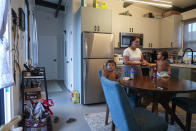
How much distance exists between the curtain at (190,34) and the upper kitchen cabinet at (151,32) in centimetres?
77

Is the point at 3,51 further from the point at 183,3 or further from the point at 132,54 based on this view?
the point at 183,3

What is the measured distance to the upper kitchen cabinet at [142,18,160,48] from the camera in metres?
4.40

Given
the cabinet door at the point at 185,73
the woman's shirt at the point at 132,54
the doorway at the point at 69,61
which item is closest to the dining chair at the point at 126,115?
the woman's shirt at the point at 132,54

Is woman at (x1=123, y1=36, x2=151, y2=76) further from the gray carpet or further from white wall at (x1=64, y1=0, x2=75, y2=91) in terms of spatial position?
white wall at (x1=64, y1=0, x2=75, y2=91)

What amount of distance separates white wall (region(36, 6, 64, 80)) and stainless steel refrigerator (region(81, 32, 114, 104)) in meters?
4.20

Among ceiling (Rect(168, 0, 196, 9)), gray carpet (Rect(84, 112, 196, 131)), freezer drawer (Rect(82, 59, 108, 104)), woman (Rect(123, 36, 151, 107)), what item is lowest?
gray carpet (Rect(84, 112, 196, 131))

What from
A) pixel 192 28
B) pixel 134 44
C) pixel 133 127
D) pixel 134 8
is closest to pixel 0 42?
pixel 133 127

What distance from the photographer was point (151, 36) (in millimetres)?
4500

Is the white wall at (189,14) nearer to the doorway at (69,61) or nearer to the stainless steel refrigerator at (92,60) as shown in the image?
the stainless steel refrigerator at (92,60)

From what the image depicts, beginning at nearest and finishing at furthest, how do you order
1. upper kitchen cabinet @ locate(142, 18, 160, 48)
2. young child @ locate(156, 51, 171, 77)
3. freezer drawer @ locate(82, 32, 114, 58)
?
young child @ locate(156, 51, 171, 77) < freezer drawer @ locate(82, 32, 114, 58) < upper kitchen cabinet @ locate(142, 18, 160, 48)

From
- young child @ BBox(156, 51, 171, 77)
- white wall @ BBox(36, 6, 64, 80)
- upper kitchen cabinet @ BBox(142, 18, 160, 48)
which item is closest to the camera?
young child @ BBox(156, 51, 171, 77)

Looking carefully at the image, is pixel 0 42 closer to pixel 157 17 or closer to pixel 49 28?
pixel 157 17

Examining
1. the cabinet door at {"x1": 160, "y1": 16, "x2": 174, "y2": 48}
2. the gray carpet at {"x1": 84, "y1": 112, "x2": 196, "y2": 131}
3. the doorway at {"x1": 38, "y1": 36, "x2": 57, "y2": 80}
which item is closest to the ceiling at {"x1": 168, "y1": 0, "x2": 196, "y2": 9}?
the cabinet door at {"x1": 160, "y1": 16, "x2": 174, "y2": 48}

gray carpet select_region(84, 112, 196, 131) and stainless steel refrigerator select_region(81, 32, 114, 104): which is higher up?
stainless steel refrigerator select_region(81, 32, 114, 104)
